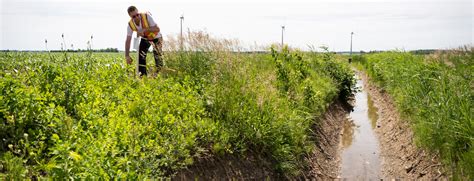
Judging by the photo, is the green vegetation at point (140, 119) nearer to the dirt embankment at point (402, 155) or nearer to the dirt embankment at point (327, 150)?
the dirt embankment at point (327, 150)

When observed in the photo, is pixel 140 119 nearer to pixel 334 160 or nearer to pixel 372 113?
pixel 334 160

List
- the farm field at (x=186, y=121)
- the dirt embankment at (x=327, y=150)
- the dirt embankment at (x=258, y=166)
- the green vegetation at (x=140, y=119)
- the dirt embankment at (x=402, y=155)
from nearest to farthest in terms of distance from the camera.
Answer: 1. the green vegetation at (x=140, y=119)
2. the farm field at (x=186, y=121)
3. the dirt embankment at (x=258, y=166)
4. the dirt embankment at (x=402, y=155)
5. the dirt embankment at (x=327, y=150)

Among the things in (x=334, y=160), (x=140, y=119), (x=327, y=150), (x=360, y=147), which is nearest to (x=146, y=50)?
(x=140, y=119)

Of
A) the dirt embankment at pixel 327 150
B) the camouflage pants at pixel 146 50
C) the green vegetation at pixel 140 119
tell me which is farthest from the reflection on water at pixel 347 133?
the camouflage pants at pixel 146 50

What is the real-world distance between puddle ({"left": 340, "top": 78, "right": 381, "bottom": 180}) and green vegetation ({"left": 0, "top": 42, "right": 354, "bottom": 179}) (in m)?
0.96

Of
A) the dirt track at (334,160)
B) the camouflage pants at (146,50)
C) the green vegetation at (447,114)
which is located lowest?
the dirt track at (334,160)

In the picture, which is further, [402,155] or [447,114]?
[402,155]

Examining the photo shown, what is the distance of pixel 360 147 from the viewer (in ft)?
29.9

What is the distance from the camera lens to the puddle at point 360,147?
7.38 m

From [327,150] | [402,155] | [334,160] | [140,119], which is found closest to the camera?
[140,119]

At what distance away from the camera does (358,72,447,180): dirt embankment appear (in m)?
6.10

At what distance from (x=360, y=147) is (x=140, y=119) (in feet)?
19.3

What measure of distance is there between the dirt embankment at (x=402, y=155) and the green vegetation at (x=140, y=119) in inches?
59.3

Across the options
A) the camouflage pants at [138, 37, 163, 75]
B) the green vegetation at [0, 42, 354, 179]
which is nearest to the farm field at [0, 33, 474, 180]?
the green vegetation at [0, 42, 354, 179]
